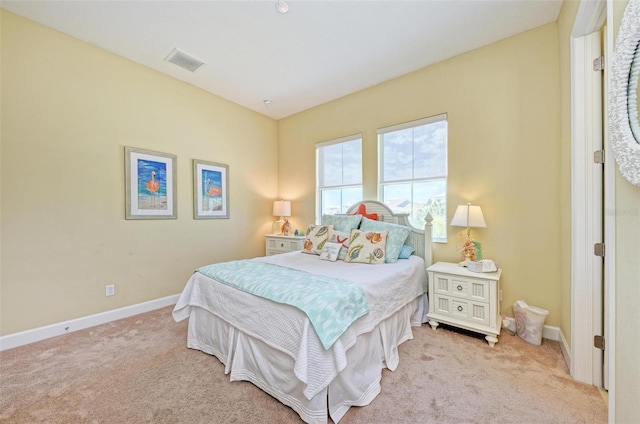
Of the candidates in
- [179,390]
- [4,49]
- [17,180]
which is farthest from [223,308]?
[4,49]

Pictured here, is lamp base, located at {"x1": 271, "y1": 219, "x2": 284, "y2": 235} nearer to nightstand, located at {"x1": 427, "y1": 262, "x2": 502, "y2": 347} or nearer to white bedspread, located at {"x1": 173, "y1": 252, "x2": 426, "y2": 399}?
white bedspread, located at {"x1": 173, "y1": 252, "x2": 426, "y2": 399}

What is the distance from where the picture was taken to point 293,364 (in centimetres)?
151

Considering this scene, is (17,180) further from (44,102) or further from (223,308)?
(223,308)

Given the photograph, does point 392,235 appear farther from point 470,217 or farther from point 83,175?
point 83,175

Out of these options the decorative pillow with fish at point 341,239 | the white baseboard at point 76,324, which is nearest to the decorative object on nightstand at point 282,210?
the decorative pillow with fish at point 341,239

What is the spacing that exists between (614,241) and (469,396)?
1.21 m

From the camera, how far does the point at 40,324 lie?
2406mm

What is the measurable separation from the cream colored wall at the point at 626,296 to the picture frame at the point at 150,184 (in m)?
3.84

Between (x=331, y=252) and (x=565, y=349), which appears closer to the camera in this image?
(x=565, y=349)

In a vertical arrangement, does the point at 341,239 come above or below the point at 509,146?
below

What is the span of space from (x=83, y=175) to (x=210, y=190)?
1.36 m

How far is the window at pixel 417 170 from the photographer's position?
9.79 ft

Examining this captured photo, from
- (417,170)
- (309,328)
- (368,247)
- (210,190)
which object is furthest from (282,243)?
(309,328)

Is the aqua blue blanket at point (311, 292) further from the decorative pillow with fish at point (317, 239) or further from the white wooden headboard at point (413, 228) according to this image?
the white wooden headboard at point (413, 228)
